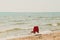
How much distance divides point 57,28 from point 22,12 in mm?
486

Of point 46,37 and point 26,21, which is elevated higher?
point 26,21

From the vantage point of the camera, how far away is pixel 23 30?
1.42 m

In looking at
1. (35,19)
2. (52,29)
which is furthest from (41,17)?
(52,29)

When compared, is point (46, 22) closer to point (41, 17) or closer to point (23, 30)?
point (41, 17)

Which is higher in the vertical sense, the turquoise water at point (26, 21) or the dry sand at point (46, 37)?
the turquoise water at point (26, 21)

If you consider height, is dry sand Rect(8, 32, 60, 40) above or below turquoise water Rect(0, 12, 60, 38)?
below

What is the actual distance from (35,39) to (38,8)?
0.37 metres

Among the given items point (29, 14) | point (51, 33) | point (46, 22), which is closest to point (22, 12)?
point (29, 14)

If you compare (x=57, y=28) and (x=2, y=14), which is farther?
(x=57, y=28)

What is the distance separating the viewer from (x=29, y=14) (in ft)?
4.78

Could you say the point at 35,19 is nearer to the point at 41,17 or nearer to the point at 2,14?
the point at 41,17

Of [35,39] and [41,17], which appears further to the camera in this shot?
[41,17]

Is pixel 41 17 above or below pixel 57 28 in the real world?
Answer: above

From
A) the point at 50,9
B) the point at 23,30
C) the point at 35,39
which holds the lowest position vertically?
the point at 35,39
